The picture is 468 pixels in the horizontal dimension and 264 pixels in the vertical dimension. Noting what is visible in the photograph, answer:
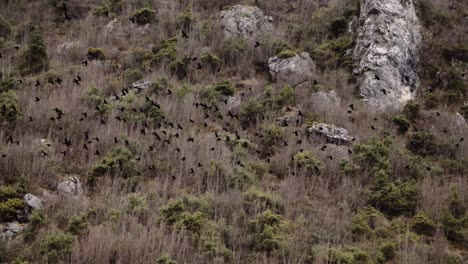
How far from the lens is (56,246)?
5.40 m

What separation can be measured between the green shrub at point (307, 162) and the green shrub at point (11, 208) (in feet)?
15.7

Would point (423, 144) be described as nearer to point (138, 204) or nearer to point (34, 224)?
point (138, 204)

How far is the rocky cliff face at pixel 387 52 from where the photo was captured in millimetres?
12195

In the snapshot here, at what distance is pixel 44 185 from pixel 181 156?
243 centimetres

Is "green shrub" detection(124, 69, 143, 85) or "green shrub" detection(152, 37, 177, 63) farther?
"green shrub" detection(152, 37, 177, 63)

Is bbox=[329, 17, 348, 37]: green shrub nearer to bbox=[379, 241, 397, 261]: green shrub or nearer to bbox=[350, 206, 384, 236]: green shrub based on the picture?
bbox=[350, 206, 384, 236]: green shrub

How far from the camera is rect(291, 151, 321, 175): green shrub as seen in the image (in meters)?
8.45

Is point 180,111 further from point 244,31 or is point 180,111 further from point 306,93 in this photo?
point 244,31

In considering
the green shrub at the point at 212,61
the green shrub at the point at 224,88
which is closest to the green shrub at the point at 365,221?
the green shrub at the point at 224,88

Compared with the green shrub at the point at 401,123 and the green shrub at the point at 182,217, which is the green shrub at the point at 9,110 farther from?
the green shrub at the point at 401,123

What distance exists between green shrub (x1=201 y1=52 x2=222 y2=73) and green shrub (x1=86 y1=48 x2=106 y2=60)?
295 centimetres

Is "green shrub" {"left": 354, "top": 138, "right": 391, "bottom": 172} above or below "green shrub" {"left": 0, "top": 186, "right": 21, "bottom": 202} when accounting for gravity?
above

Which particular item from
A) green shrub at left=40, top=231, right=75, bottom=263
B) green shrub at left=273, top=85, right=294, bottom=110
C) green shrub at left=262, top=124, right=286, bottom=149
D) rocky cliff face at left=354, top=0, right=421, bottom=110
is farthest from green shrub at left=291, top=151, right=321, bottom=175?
green shrub at left=40, top=231, right=75, bottom=263

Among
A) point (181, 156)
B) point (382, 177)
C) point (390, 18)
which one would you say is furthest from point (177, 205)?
point (390, 18)
